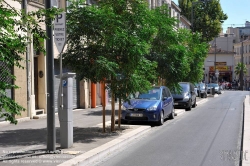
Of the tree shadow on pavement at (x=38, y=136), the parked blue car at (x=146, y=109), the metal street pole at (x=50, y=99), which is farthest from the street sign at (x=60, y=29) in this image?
the parked blue car at (x=146, y=109)

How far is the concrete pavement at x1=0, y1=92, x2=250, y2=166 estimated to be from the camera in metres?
8.46

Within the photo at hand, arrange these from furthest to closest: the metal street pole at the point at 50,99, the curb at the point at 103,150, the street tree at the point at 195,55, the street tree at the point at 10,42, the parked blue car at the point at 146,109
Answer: the street tree at the point at 195,55
the parked blue car at the point at 146,109
the metal street pole at the point at 50,99
the curb at the point at 103,150
the street tree at the point at 10,42

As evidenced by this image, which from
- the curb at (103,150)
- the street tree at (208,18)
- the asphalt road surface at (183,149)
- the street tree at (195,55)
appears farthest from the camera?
the street tree at (208,18)

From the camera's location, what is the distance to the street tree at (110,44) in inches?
461

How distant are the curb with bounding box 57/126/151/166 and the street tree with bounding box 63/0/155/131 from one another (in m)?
1.34

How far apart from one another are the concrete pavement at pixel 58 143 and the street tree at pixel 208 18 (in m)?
44.8

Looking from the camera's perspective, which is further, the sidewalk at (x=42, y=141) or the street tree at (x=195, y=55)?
the street tree at (x=195, y=55)

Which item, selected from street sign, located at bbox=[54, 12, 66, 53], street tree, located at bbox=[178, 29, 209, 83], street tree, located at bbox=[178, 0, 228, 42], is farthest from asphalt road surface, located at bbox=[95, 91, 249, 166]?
street tree, located at bbox=[178, 0, 228, 42]

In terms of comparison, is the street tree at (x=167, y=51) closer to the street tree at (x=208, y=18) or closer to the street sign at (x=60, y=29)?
the street sign at (x=60, y=29)

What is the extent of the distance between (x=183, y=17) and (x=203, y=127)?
44.6 metres

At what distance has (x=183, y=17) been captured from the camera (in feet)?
192

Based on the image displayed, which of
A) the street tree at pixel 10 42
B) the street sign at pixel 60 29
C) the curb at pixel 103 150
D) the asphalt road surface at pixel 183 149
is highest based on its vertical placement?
the street sign at pixel 60 29

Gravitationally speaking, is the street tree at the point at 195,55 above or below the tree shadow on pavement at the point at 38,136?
above

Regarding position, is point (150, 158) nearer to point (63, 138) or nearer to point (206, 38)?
point (63, 138)
